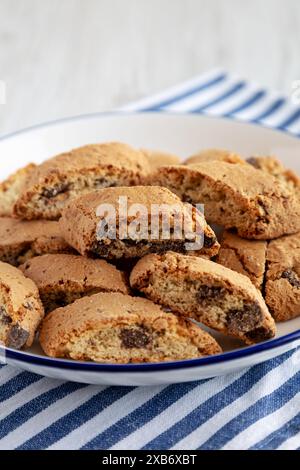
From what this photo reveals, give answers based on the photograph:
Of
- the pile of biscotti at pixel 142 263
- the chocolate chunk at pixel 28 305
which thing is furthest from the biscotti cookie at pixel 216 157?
the chocolate chunk at pixel 28 305

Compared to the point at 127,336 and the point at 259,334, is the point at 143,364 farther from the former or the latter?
the point at 259,334

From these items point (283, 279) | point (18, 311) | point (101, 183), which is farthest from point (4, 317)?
point (283, 279)

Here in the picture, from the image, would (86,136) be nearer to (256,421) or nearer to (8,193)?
(8,193)

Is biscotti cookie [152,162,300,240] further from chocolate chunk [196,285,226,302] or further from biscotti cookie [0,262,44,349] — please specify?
biscotti cookie [0,262,44,349]

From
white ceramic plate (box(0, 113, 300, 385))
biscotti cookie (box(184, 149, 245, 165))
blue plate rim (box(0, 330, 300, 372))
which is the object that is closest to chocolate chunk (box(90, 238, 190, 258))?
blue plate rim (box(0, 330, 300, 372))

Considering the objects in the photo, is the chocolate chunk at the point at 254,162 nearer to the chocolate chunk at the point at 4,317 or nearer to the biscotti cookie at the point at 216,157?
the biscotti cookie at the point at 216,157
